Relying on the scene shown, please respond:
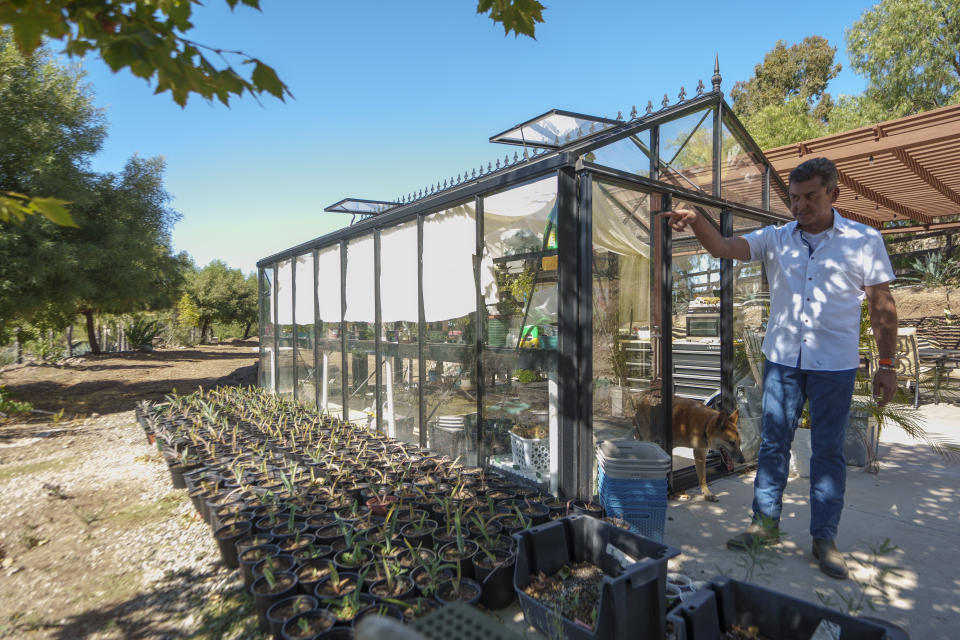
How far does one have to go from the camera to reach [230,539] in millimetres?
2990

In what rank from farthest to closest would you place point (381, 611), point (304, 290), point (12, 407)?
point (12, 407), point (304, 290), point (381, 611)

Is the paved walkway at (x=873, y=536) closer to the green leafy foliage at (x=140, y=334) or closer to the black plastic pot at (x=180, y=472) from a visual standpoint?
the black plastic pot at (x=180, y=472)

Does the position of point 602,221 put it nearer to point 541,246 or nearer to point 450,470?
point 541,246

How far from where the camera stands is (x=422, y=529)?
9.62 feet

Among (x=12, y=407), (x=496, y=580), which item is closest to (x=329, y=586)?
(x=496, y=580)

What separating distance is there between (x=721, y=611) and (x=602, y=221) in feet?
8.11

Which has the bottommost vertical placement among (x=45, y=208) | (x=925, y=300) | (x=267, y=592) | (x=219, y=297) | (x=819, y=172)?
(x=267, y=592)

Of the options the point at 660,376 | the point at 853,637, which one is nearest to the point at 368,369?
the point at 660,376

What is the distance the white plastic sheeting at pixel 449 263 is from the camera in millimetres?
4281

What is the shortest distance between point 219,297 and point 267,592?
1236 inches

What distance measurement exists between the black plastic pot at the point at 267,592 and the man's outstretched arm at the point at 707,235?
2.66 m

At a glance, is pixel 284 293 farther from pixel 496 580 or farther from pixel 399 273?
pixel 496 580

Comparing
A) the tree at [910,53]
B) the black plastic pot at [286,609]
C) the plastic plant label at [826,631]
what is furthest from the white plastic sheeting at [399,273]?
the tree at [910,53]

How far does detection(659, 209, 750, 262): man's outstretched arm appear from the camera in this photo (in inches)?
102
